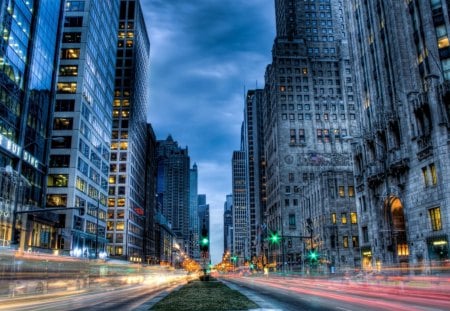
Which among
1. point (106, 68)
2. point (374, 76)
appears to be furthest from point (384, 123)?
point (106, 68)

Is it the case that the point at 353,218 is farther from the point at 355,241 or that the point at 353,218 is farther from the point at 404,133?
the point at 404,133

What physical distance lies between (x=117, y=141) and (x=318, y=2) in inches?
3458

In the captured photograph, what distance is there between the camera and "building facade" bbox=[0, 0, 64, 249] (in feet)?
174

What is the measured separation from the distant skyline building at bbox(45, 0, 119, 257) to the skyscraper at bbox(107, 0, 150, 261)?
25.2 m

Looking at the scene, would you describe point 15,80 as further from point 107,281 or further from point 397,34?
point 397,34

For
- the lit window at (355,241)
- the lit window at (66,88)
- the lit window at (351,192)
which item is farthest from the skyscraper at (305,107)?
the lit window at (66,88)

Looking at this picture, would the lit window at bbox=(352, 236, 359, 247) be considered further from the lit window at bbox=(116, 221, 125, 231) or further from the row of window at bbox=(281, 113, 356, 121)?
the lit window at bbox=(116, 221, 125, 231)

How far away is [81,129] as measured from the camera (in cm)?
8206

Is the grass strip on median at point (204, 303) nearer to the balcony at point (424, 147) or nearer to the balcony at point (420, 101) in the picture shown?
the balcony at point (424, 147)

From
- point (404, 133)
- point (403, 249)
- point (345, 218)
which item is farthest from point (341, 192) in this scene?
point (404, 133)

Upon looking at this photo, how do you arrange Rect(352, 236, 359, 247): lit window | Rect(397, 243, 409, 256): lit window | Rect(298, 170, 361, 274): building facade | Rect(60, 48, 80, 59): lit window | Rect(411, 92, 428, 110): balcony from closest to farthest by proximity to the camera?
Rect(411, 92, 428, 110): balcony < Rect(397, 243, 409, 256): lit window < Rect(60, 48, 80, 59): lit window < Rect(298, 170, 361, 274): building facade < Rect(352, 236, 359, 247): lit window

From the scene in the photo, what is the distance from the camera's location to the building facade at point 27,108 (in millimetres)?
53000

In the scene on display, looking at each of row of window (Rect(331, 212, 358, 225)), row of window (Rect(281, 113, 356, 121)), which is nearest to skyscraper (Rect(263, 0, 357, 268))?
row of window (Rect(281, 113, 356, 121))

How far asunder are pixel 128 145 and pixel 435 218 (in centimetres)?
10143
